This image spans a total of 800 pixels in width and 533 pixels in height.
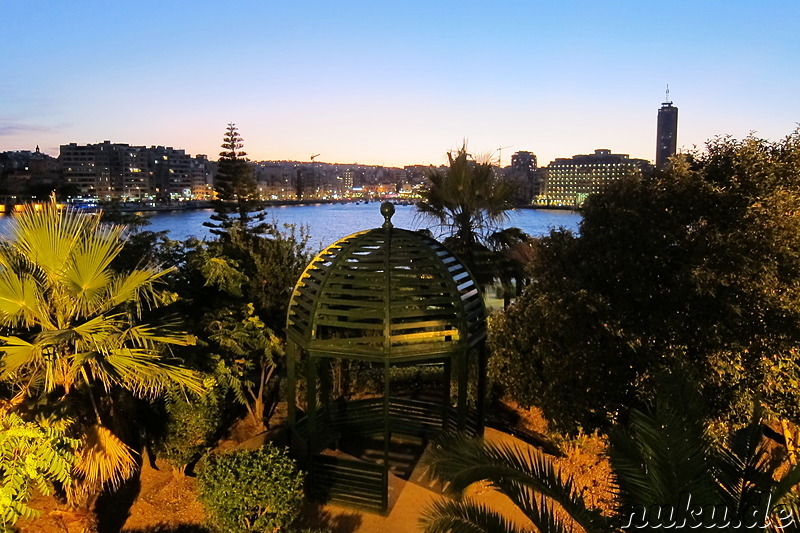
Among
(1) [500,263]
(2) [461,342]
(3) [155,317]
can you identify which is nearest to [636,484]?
(2) [461,342]

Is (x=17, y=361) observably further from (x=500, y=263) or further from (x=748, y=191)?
(x=500, y=263)

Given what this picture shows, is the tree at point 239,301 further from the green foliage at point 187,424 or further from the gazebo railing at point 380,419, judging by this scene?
the gazebo railing at point 380,419

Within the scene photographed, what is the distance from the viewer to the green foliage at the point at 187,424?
5.58 meters

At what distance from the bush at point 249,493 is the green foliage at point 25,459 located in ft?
3.49

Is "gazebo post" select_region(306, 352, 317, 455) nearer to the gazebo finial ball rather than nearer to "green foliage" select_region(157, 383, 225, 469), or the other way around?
"green foliage" select_region(157, 383, 225, 469)

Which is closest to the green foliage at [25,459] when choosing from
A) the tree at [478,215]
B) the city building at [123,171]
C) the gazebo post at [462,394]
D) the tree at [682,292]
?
the gazebo post at [462,394]

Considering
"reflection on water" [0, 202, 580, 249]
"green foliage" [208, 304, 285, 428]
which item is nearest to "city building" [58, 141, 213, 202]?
"reflection on water" [0, 202, 580, 249]

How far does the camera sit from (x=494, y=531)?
2.78 metres

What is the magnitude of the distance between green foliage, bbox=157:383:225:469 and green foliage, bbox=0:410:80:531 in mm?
1569

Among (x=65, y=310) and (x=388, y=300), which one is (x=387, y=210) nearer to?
(x=388, y=300)

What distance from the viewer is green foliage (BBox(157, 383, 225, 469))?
558 centimetres

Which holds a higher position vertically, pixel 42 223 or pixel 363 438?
pixel 42 223

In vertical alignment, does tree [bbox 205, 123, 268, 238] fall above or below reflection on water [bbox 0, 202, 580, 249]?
above

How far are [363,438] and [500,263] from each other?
5.69 metres
